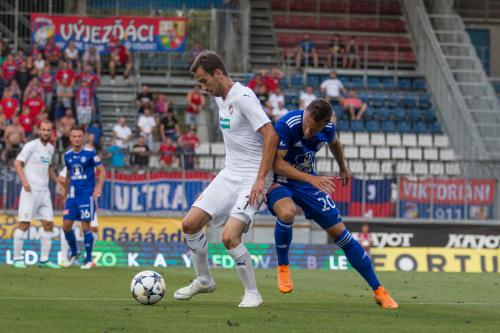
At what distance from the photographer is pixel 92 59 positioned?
115ft

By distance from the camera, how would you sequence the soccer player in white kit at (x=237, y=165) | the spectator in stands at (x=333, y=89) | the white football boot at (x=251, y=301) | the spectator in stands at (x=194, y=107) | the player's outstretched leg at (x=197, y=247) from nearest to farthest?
the soccer player in white kit at (x=237, y=165)
the white football boot at (x=251, y=301)
the player's outstretched leg at (x=197, y=247)
the spectator in stands at (x=194, y=107)
the spectator in stands at (x=333, y=89)

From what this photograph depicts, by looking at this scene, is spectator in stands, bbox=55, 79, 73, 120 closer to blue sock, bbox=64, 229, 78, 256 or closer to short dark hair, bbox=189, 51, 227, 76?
blue sock, bbox=64, 229, 78, 256

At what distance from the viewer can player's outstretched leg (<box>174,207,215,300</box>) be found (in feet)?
37.8

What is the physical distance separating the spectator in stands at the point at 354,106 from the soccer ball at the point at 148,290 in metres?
22.3

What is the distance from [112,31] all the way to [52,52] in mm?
2077

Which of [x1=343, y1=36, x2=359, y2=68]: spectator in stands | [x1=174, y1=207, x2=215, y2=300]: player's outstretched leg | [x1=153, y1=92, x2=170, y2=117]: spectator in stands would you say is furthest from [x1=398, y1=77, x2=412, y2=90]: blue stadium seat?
[x1=174, y1=207, x2=215, y2=300]: player's outstretched leg

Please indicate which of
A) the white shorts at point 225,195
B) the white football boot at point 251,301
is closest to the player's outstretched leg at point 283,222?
the white shorts at point 225,195

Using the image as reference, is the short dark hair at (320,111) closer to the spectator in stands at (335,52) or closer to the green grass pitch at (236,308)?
the green grass pitch at (236,308)

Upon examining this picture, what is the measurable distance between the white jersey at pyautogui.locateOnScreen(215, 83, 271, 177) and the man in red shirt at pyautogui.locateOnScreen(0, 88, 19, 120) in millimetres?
19855

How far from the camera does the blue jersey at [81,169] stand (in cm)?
2003

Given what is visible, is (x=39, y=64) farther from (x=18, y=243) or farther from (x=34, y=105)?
(x=18, y=243)

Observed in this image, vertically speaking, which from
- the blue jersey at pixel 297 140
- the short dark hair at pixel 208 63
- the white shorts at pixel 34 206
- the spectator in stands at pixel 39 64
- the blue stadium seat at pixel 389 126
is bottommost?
the white shorts at pixel 34 206

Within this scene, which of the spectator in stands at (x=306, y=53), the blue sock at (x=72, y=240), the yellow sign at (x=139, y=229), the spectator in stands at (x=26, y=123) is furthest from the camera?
the spectator in stands at (x=306, y=53)

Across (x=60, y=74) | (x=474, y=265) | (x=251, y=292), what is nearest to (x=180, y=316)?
(x=251, y=292)
